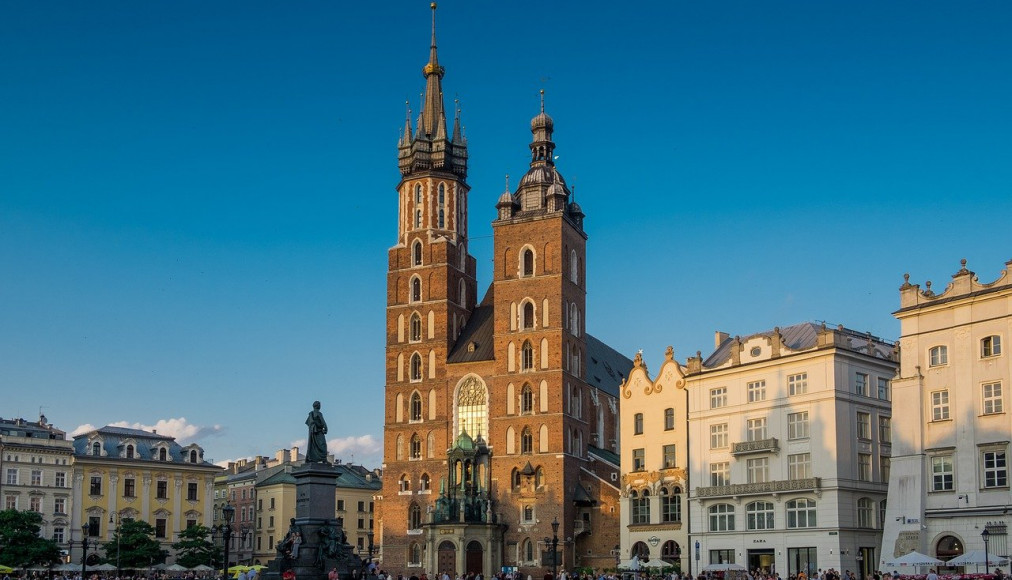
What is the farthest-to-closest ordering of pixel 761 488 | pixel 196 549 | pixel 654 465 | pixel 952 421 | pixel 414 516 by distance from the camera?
pixel 196 549 → pixel 414 516 → pixel 654 465 → pixel 761 488 → pixel 952 421

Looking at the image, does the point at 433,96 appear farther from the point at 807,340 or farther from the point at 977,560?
the point at 977,560

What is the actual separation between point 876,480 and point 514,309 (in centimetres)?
2946

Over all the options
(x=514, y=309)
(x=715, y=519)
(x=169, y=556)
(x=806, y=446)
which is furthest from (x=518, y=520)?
(x=169, y=556)

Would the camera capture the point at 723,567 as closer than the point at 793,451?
No

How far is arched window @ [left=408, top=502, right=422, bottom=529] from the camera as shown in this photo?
79.1 m

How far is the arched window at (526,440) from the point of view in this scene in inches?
3039

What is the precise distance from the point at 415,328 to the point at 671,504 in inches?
994

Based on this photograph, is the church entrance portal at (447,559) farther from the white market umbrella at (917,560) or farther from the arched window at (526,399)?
the white market umbrella at (917,560)

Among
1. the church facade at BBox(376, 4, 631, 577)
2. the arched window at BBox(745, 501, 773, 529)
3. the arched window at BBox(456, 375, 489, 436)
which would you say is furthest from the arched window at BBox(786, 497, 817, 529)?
the arched window at BBox(456, 375, 489, 436)

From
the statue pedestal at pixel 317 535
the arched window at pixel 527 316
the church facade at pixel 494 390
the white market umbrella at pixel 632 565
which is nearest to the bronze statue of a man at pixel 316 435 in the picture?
the statue pedestal at pixel 317 535

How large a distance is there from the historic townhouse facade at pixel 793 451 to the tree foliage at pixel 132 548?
132ft

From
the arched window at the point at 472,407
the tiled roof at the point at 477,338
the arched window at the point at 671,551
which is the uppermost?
the tiled roof at the point at 477,338

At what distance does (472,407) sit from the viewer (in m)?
79.9

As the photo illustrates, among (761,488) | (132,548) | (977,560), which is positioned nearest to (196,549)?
(132,548)
